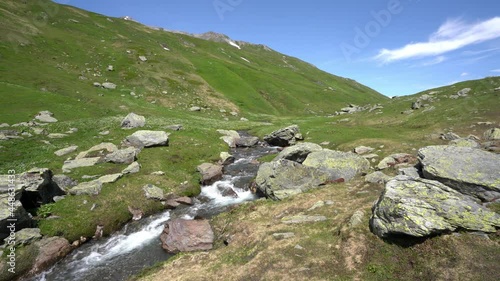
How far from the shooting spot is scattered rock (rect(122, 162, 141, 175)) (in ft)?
117

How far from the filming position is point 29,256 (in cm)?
2175

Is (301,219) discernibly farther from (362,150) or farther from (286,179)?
(362,150)

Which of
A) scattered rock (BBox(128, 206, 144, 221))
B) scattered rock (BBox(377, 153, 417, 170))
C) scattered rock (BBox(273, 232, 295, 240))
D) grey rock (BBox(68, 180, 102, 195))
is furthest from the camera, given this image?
scattered rock (BBox(377, 153, 417, 170))

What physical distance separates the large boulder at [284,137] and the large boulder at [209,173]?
2070 centimetres

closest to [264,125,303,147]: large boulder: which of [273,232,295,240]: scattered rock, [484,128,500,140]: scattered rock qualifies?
[484,128,500,140]: scattered rock

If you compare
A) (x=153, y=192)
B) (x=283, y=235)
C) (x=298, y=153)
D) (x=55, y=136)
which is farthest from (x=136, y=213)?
(x=55, y=136)

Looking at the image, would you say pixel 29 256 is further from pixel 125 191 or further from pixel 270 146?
pixel 270 146

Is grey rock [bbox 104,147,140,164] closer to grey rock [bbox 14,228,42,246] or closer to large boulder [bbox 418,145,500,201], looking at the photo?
grey rock [bbox 14,228,42,246]

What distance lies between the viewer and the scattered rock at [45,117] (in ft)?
176

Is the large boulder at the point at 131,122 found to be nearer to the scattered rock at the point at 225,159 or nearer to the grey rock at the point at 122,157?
the grey rock at the point at 122,157

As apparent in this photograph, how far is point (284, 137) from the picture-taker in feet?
192

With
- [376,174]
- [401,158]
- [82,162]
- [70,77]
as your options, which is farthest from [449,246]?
[70,77]

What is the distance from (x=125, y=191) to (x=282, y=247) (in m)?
20.0

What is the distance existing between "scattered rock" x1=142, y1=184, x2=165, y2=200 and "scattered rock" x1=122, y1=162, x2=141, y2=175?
419 cm
